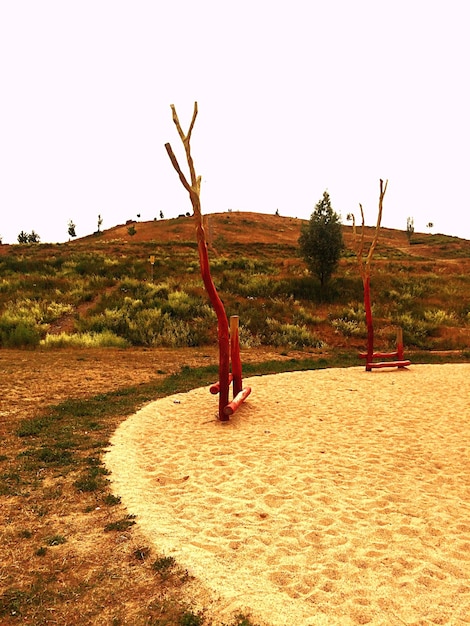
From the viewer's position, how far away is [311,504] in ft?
16.5

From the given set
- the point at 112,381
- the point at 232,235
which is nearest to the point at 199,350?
the point at 112,381

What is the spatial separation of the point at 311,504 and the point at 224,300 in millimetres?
19114

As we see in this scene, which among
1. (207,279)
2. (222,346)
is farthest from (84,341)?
(207,279)

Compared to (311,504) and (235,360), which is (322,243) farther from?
(311,504)

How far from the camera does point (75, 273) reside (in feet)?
95.6

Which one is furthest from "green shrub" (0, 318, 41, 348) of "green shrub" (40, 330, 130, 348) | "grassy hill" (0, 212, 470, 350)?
"green shrub" (40, 330, 130, 348)

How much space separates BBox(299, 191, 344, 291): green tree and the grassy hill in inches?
38.8

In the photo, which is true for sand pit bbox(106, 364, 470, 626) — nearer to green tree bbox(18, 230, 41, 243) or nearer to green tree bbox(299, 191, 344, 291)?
green tree bbox(299, 191, 344, 291)

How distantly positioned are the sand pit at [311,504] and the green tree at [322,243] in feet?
62.3

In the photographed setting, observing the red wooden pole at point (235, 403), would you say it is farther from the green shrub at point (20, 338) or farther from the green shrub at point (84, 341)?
the green shrub at point (20, 338)

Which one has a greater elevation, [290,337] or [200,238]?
[200,238]

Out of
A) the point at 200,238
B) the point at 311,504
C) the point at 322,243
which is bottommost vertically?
the point at 311,504

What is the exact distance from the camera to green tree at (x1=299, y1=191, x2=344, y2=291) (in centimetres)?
2800

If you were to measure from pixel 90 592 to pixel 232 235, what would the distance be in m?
57.8
